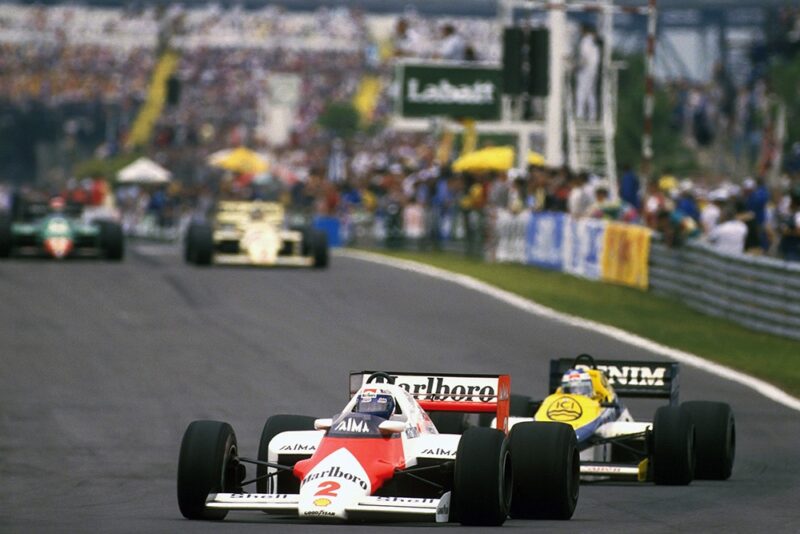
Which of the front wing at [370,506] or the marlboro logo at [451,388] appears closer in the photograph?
the front wing at [370,506]

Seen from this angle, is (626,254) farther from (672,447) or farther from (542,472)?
(542,472)

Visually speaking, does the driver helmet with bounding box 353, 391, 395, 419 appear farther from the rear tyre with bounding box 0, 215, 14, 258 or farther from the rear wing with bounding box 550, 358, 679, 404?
the rear tyre with bounding box 0, 215, 14, 258

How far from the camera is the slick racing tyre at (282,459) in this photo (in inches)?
380

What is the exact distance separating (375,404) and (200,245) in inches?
803

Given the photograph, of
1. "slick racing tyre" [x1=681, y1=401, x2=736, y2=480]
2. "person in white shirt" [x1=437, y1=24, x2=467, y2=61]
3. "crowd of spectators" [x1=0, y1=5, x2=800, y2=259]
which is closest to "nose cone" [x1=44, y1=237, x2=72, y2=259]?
"crowd of spectators" [x1=0, y1=5, x2=800, y2=259]

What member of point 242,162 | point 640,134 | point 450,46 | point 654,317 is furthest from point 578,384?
point 640,134

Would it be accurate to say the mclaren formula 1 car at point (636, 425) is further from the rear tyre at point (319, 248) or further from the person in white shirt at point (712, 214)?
the rear tyre at point (319, 248)

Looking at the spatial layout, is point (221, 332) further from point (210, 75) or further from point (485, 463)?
point (210, 75)

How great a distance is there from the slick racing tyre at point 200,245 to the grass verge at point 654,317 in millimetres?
4289

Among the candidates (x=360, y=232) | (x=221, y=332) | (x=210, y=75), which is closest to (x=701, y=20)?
(x=210, y=75)

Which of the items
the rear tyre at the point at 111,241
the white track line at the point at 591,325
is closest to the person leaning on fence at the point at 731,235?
the white track line at the point at 591,325

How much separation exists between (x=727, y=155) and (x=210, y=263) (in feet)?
66.3

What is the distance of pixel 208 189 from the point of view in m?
51.3

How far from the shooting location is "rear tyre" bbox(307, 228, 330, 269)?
1156 inches
